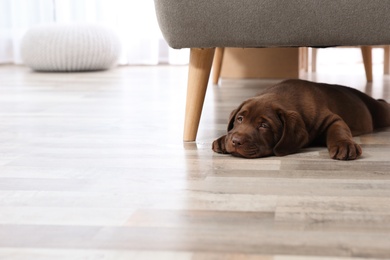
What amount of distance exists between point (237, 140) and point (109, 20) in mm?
3127

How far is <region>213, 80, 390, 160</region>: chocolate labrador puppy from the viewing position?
1.59m

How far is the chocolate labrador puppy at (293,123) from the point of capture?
1587 millimetres

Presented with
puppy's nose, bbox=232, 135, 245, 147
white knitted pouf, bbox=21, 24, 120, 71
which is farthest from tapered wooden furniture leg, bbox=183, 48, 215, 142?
white knitted pouf, bbox=21, 24, 120, 71

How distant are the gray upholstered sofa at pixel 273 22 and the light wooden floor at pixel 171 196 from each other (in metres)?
0.27

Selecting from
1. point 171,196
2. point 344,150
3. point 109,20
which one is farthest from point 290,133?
point 109,20

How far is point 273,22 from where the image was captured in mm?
1671

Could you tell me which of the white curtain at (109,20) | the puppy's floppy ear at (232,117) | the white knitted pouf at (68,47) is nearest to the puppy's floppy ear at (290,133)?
the puppy's floppy ear at (232,117)

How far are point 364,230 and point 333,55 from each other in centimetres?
417

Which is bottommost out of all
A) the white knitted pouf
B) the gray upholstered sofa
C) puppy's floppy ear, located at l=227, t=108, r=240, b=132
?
the white knitted pouf

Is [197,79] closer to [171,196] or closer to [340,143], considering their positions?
[340,143]

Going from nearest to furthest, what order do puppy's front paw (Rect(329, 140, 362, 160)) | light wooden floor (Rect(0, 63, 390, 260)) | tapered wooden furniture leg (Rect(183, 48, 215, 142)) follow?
light wooden floor (Rect(0, 63, 390, 260)) < puppy's front paw (Rect(329, 140, 362, 160)) < tapered wooden furniture leg (Rect(183, 48, 215, 142))

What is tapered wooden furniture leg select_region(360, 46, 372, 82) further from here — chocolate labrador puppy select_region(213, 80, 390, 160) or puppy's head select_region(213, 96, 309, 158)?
puppy's head select_region(213, 96, 309, 158)

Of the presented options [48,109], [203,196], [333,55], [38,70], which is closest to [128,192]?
[203,196]

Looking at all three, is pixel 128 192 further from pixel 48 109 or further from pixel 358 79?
pixel 358 79
